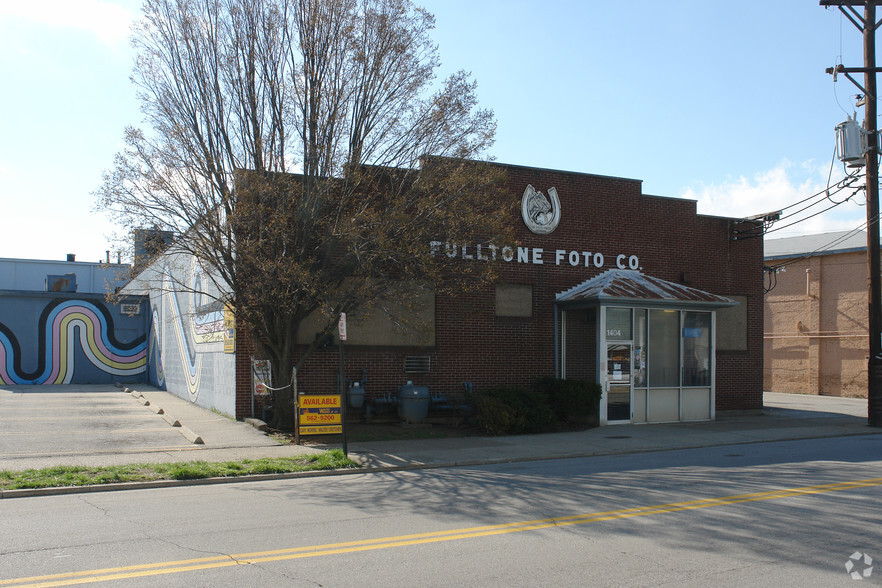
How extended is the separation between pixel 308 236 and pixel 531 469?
6.35m

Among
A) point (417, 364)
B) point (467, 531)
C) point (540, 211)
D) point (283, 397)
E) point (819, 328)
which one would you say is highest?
point (540, 211)

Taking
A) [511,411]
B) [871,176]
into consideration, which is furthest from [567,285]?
[871,176]

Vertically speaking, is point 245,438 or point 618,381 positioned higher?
point 618,381

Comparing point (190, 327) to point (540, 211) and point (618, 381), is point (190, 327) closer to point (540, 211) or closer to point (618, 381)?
point (540, 211)

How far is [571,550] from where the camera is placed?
22.4 feet

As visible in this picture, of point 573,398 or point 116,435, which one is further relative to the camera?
point 573,398

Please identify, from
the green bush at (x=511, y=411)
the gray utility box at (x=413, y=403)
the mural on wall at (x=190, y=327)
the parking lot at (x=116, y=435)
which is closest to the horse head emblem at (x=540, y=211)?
the green bush at (x=511, y=411)

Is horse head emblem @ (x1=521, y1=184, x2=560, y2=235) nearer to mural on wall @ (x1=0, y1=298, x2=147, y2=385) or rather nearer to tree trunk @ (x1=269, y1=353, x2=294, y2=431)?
tree trunk @ (x1=269, y1=353, x2=294, y2=431)

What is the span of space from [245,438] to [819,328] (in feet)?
81.9

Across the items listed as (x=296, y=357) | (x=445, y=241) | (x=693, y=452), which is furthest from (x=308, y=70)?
(x=693, y=452)

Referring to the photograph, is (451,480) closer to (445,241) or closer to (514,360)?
(445,241)

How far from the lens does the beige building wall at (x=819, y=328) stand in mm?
29156

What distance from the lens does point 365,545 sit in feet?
23.0

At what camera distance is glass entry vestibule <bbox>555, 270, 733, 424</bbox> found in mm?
19156
